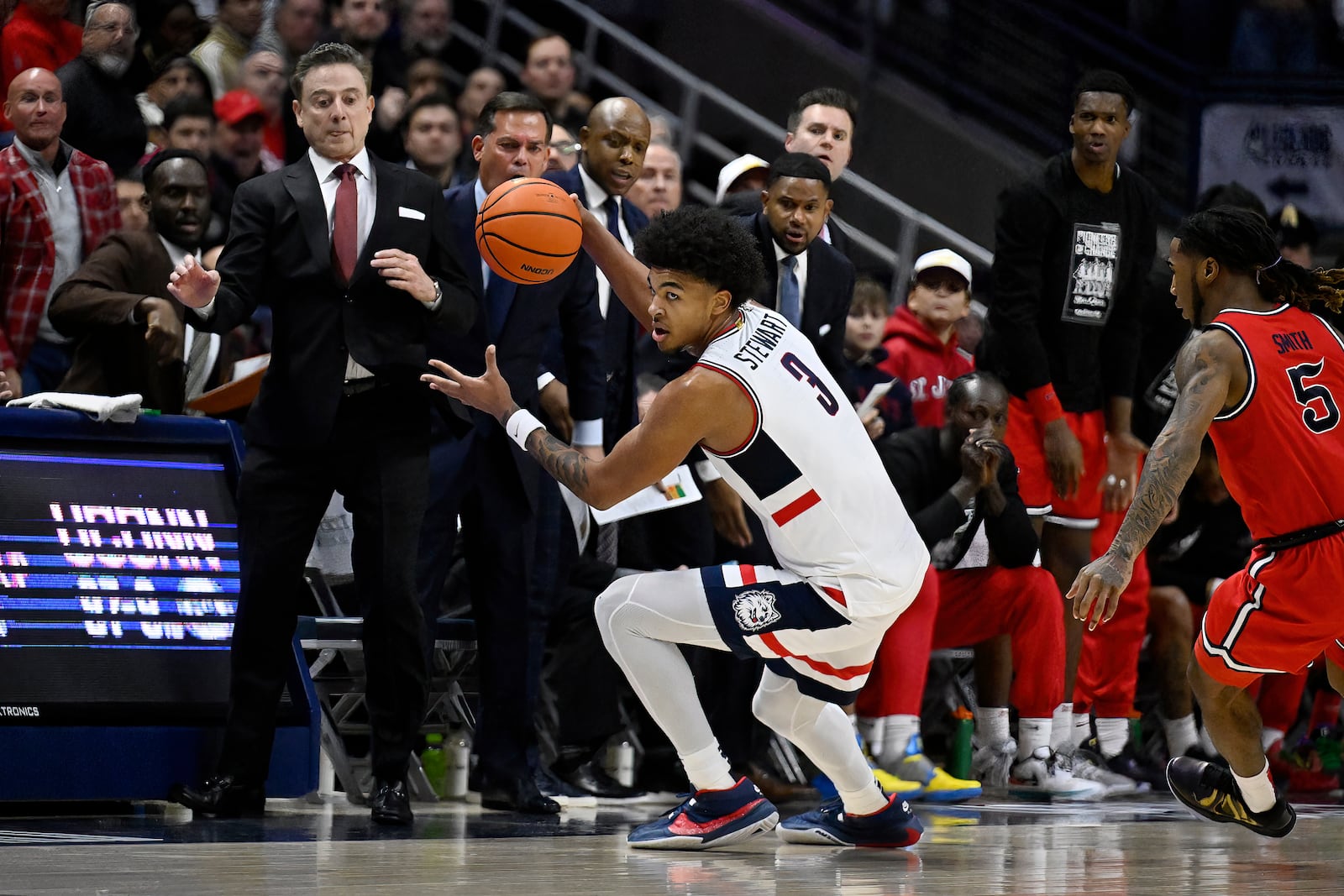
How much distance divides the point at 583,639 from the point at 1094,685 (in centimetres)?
251

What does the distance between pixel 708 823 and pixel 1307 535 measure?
196cm

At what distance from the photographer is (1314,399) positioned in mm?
5379

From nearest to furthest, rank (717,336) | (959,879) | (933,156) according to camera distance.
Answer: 1. (959,879)
2. (717,336)
3. (933,156)

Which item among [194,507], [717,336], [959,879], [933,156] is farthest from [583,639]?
[933,156]

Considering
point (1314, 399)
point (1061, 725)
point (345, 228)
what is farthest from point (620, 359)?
point (1314, 399)

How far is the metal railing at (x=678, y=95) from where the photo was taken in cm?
1102

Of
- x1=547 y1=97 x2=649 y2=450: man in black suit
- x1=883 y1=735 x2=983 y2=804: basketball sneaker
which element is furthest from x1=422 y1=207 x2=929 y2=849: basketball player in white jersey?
x1=883 y1=735 x2=983 y2=804: basketball sneaker

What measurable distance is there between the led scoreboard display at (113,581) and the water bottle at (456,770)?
1.26 m

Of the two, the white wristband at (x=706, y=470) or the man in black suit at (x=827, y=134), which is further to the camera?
the man in black suit at (x=827, y=134)

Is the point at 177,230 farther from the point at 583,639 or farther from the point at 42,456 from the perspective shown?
the point at 583,639

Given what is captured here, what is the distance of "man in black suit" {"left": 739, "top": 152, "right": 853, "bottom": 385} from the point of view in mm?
6879

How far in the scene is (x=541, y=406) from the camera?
21.9 feet

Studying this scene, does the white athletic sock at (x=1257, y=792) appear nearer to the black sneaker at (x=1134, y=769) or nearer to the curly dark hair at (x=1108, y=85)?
the black sneaker at (x=1134, y=769)

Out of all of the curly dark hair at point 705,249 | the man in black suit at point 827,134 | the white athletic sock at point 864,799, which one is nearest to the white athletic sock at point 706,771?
the white athletic sock at point 864,799
